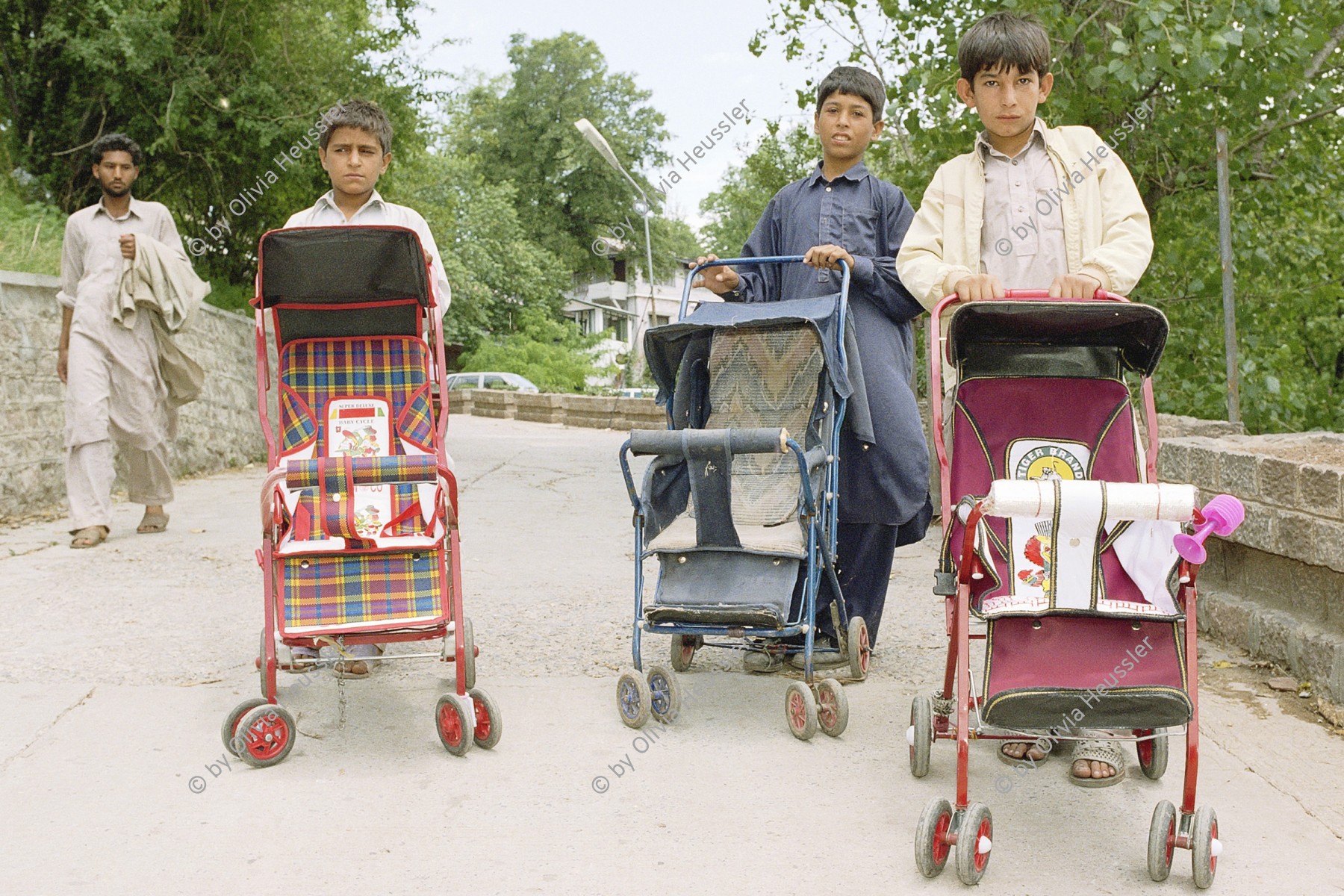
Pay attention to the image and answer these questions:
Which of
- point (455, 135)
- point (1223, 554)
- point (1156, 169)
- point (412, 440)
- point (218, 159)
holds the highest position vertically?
point (455, 135)

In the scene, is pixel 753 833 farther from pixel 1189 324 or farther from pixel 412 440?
pixel 1189 324

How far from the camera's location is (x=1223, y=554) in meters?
4.93

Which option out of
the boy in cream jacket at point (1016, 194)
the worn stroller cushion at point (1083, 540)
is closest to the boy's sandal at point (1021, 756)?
Answer: the worn stroller cushion at point (1083, 540)

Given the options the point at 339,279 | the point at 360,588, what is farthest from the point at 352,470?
the point at 339,279

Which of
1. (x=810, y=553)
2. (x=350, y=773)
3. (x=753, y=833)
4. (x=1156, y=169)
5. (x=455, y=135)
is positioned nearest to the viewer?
(x=753, y=833)

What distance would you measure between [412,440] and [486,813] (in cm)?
158

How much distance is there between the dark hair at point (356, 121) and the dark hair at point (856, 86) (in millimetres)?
1601

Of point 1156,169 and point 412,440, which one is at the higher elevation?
point 1156,169

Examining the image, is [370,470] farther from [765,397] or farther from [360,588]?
[765,397]

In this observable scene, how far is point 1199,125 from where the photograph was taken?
7.57m

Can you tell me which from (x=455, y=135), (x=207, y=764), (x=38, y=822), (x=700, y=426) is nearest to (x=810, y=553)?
(x=700, y=426)

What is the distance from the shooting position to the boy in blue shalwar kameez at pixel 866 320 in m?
4.48

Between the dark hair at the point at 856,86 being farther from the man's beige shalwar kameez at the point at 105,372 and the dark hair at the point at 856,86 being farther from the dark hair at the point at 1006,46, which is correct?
the man's beige shalwar kameez at the point at 105,372

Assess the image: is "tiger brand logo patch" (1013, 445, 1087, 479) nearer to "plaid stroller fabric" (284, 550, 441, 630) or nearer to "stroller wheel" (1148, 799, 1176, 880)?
"stroller wheel" (1148, 799, 1176, 880)
